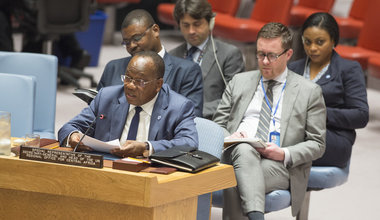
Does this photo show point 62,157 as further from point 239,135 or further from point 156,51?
point 156,51

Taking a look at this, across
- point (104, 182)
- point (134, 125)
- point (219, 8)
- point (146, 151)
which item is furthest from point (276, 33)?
point (219, 8)

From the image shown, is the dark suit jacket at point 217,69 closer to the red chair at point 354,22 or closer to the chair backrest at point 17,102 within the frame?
the chair backrest at point 17,102

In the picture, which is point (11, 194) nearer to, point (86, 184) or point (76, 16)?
point (86, 184)

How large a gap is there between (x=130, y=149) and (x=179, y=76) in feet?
3.60

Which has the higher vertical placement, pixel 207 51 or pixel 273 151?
pixel 207 51

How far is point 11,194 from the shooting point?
282 cm

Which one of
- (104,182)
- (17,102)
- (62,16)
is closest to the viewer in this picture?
(104,182)

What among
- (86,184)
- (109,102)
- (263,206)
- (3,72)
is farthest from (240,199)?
(3,72)

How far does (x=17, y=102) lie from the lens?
3887mm

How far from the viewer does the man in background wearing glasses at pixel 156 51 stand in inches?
148

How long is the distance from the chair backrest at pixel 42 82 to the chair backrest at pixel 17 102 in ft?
0.99

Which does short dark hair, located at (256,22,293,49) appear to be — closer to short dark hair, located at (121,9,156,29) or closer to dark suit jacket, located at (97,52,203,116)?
dark suit jacket, located at (97,52,203,116)

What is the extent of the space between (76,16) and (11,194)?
4.60m

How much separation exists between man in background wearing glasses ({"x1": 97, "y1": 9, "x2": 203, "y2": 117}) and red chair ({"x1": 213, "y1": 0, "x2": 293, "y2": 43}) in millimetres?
3514
